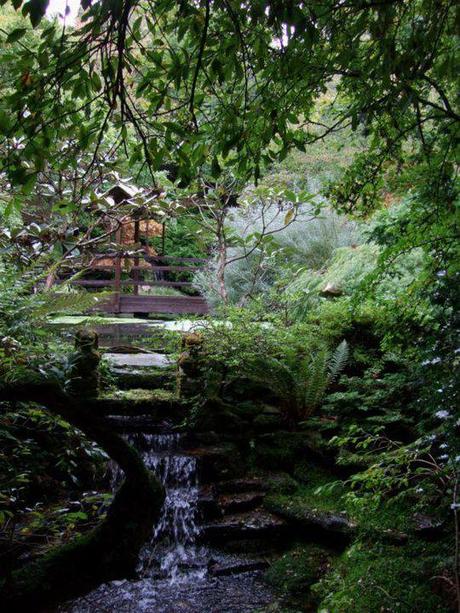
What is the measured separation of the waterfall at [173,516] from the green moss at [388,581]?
3.82ft

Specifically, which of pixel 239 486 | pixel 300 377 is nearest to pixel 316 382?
pixel 300 377

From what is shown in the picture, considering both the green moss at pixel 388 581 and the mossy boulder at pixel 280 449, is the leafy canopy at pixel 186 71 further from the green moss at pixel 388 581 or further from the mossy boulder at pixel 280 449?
the mossy boulder at pixel 280 449

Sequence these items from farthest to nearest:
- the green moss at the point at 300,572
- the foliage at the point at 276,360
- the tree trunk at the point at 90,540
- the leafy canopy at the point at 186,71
A: the foliage at the point at 276,360, the green moss at the point at 300,572, the tree trunk at the point at 90,540, the leafy canopy at the point at 186,71

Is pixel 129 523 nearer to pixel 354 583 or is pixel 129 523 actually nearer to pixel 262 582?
pixel 354 583

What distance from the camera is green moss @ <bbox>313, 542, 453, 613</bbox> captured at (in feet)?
10.3

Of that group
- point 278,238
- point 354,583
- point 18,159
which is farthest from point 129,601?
point 278,238

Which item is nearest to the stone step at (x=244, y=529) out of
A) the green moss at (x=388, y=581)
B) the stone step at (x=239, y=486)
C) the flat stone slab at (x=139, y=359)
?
the stone step at (x=239, y=486)

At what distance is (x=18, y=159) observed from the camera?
180cm

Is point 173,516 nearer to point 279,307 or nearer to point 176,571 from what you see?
point 176,571

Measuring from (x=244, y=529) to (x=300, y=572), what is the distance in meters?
0.62

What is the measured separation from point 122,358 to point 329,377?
8.88 feet

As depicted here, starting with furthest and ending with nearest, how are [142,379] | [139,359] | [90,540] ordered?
1. [139,359]
2. [142,379]
3. [90,540]

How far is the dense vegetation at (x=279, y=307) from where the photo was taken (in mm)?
2035

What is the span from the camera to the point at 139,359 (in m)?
6.94
